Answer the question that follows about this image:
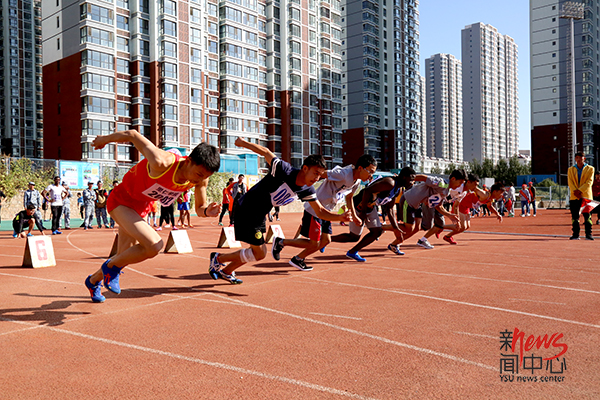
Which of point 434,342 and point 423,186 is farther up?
point 423,186

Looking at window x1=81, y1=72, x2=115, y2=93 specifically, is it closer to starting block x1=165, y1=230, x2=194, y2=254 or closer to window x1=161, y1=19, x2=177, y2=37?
window x1=161, y1=19, x2=177, y2=37

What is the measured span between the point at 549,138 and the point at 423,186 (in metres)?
79.2

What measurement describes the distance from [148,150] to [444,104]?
567 ft

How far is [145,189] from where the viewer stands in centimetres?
521

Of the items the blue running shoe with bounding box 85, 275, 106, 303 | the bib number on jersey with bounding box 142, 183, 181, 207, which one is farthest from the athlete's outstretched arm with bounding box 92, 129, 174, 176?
the blue running shoe with bounding box 85, 275, 106, 303

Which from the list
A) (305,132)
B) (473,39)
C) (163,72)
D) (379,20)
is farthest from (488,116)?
(163,72)

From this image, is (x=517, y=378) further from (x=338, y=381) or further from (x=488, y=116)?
(x=488, y=116)

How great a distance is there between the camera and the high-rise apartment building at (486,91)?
156750 millimetres

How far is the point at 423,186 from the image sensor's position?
10.8 meters

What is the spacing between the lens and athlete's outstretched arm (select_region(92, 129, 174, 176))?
4777mm

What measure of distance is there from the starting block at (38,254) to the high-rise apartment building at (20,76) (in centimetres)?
8297

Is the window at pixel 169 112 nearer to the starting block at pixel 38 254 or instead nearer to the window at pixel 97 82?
the window at pixel 97 82

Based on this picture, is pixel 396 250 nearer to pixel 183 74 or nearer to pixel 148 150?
pixel 148 150

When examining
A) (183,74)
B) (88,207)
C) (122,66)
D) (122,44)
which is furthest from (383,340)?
(183,74)
